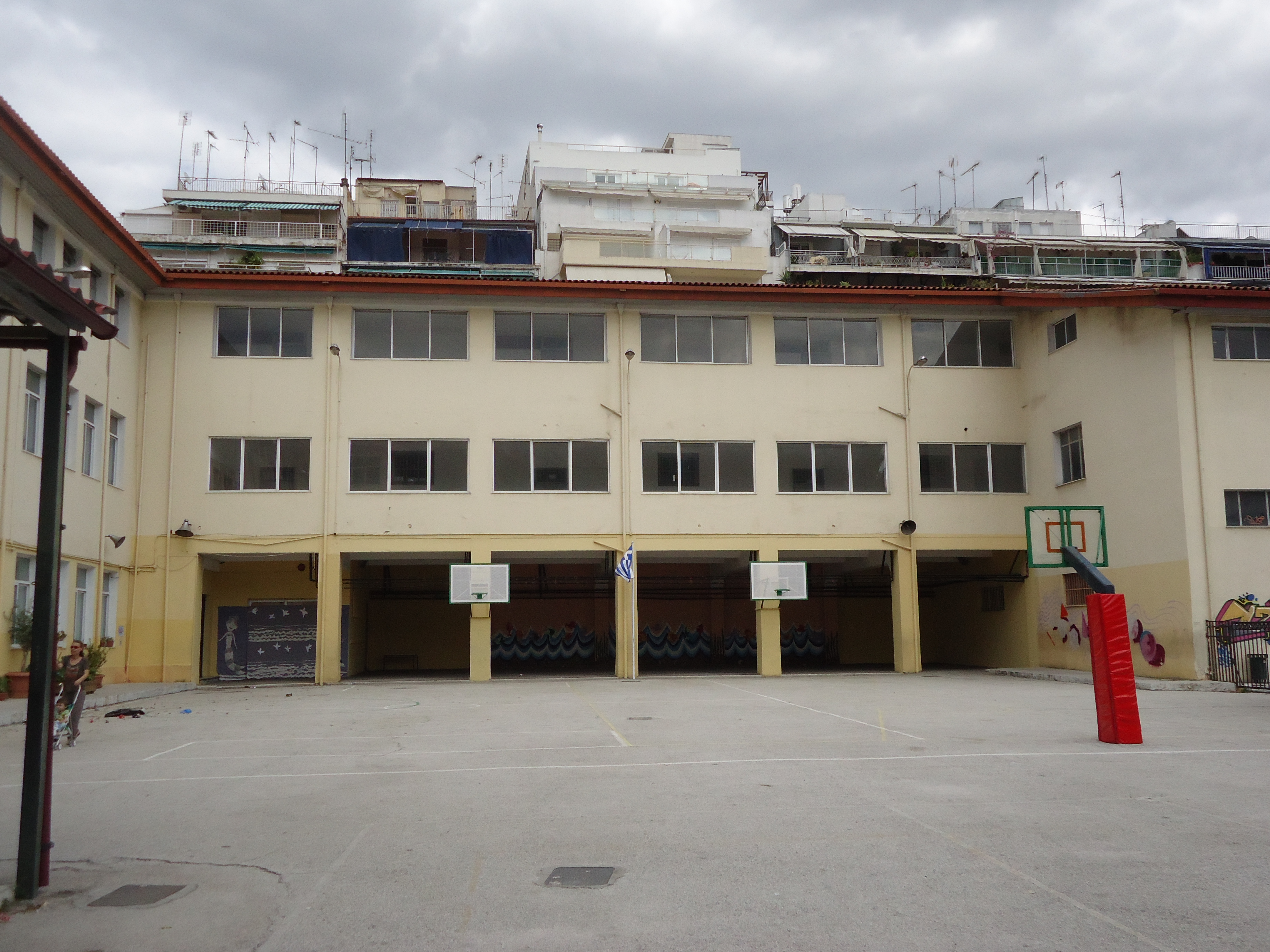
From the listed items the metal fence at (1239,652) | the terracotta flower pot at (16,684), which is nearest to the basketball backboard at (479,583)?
the terracotta flower pot at (16,684)

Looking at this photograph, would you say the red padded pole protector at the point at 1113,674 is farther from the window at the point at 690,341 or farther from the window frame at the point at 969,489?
the window at the point at 690,341

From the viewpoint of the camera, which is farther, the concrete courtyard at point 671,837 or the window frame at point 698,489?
the window frame at point 698,489

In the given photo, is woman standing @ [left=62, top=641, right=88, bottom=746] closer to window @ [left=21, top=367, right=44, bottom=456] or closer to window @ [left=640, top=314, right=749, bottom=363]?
window @ [left=21, top=367, right=44, bottom=456]

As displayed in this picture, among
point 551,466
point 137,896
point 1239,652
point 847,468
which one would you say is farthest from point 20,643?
point 1239,652

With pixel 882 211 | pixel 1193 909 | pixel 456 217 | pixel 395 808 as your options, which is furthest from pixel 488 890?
pixel 882 211

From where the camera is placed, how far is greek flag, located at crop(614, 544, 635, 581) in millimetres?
26734

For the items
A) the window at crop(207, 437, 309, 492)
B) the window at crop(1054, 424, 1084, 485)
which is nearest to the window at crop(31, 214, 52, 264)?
the window at crop(207, 437, 309, 492)

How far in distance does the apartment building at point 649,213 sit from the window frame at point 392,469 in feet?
101

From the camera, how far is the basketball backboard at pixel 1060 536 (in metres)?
19.8

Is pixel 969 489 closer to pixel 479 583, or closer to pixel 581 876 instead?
pixel 479 583

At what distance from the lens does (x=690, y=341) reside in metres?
28.9

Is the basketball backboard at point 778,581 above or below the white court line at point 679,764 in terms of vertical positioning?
above

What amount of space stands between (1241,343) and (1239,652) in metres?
6.96

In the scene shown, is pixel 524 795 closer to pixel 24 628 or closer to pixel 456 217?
pixel 24 628
